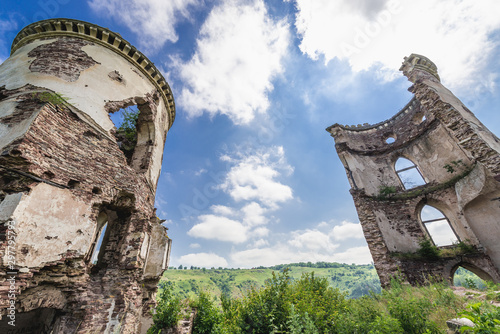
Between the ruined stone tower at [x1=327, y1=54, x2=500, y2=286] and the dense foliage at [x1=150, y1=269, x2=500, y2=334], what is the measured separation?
10.6 ft

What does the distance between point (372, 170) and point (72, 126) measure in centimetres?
1494

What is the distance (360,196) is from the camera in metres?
11.6

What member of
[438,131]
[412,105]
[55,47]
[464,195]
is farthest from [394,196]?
[55,47]

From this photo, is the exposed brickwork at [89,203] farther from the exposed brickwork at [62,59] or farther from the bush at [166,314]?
the bush at [166,314]

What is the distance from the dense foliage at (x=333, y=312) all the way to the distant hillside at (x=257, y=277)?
63176 mm

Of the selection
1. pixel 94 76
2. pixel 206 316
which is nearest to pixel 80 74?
pixel 94 76

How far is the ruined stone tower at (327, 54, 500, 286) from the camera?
29.0ft

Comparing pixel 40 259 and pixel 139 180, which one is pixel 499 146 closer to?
pixel 139 180

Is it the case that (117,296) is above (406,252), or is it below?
below

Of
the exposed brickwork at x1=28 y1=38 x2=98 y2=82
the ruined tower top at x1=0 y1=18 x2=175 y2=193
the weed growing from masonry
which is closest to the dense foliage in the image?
the ruined tower top at x1=0 y1=18 x2=175 y2=193

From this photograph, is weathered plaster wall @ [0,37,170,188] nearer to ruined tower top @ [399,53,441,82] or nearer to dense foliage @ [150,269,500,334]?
dense foliage @ [150,269,500,334]

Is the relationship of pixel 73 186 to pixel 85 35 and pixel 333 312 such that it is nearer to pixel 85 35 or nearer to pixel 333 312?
pixel 85 35

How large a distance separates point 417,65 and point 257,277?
84136mm

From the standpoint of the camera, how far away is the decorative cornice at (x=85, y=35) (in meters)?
6.38
